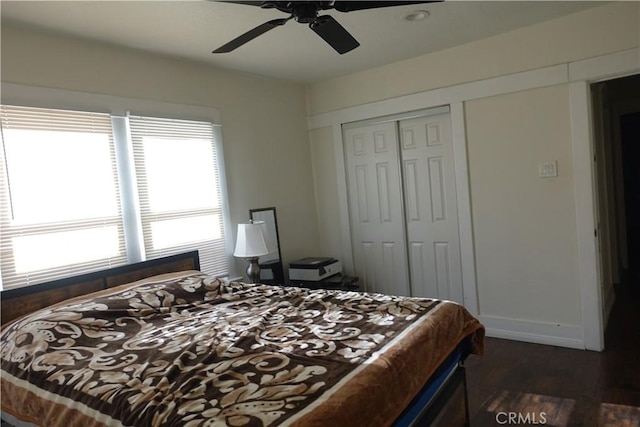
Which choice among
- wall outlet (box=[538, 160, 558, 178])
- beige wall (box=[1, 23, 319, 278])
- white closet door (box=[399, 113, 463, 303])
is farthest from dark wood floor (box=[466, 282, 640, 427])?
beige wall (box=[1, 23, 319, 278])

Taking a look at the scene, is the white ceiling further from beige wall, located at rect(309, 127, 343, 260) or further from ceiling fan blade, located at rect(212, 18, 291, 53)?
beige wall, located at rect(309, 127, 343, 260)

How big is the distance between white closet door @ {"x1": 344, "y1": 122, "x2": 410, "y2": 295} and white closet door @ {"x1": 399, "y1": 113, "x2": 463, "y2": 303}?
0.31 feet

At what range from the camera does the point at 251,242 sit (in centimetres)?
320

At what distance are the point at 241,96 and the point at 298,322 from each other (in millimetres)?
2337

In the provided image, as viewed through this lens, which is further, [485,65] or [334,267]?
[334,267]

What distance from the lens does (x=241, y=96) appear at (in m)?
3.74

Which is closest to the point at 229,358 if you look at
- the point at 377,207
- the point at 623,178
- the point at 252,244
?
the point at 252,244

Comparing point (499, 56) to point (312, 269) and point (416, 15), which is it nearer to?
point (416, 15)

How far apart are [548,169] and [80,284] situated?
10.9ft

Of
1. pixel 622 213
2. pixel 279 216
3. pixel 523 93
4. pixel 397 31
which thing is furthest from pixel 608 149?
pixel 279 216

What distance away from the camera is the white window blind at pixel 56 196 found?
92.5 inches

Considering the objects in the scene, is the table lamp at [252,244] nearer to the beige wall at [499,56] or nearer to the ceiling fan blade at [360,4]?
the beige wall at [499,56]

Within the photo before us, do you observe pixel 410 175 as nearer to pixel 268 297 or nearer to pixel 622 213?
pixel 268 297

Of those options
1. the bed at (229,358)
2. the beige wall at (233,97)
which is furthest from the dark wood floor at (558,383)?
the beige wall at (233,97)
